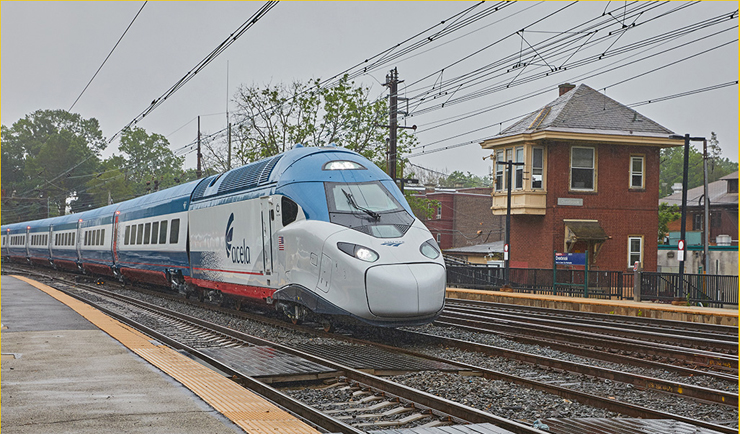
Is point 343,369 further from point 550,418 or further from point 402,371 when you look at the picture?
point 550,418

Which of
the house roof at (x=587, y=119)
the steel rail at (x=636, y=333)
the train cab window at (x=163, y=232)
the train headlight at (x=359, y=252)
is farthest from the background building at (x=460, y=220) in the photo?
the train headlight at (x=359, y=252)

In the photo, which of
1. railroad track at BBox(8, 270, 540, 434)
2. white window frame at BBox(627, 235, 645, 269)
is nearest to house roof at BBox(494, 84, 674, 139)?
white window frame at BBox(627, 235, 645, 269)

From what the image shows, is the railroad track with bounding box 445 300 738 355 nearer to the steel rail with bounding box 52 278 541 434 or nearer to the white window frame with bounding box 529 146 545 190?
the steel rail with bounding box 52 278 541 434

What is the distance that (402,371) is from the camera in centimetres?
1023

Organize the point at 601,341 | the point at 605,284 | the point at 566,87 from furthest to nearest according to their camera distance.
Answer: the point at 566,87 < the point at 605,284 < the point at 601,341

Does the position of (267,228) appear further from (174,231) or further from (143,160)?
(143,160)

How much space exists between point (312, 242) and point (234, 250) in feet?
14.5

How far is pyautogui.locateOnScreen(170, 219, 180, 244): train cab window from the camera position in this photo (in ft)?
70.4

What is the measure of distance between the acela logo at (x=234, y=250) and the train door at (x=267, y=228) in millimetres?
1021

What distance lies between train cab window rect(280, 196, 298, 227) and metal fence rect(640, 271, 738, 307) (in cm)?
1590

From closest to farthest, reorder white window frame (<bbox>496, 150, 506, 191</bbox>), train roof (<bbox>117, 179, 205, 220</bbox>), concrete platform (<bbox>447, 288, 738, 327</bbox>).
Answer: concrete platform (<bbox>447, 288, 738, 327</bbox>), train roof (<bbox>117, 179, 205, 220</bbox>), white window frame (<bbox>496, 150, 506, 191</bbox>)

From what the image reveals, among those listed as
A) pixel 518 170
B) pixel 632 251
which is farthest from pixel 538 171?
pixel 632 251

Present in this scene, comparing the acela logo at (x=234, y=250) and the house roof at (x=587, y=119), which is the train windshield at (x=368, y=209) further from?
the house roof at (x=587, y=119)

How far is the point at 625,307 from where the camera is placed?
20.9m
